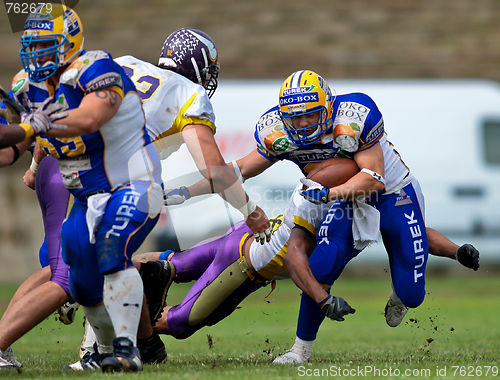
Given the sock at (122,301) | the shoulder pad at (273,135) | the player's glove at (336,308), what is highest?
the shoulder pad at (273,135)

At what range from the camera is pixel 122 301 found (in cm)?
452

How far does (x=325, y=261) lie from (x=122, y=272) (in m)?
1.44

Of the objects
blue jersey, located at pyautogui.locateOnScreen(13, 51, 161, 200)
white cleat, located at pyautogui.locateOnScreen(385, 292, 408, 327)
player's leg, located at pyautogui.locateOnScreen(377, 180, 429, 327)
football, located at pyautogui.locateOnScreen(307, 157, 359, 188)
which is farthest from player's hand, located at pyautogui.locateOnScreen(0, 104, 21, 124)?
white cleat, located at pyautogui.locateOnScreen(385, 292, 408, 327)

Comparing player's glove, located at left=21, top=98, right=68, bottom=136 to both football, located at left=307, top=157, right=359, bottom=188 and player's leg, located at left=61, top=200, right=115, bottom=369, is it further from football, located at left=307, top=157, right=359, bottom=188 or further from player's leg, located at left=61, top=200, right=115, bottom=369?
football, located at left=307, top=157, right=359, bottom=188

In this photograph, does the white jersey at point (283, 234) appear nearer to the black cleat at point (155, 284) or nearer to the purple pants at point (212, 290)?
the purple pants at point (212, 290)

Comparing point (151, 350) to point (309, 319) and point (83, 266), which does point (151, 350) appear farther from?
point (309, 319)

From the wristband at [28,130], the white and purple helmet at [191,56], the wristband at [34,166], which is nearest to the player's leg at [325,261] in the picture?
the white and purple helmet at [191,56]

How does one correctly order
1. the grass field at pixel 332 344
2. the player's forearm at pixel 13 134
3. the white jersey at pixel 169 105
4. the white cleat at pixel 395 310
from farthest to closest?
the white cleat at pixel 395 310 → the white jersey at pixel 169 105 → the grass field at pixel 332 344 → the player's forearm at pixel 13 134

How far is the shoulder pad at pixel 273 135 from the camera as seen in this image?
18.5 ft

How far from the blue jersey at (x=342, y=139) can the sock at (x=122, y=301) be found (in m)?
1.55

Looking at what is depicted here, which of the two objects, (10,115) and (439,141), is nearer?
(10,115)

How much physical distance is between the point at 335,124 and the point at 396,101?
896 cm

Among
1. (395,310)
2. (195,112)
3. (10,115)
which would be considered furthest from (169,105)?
(395,310)

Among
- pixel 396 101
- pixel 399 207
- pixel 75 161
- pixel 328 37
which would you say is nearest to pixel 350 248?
pixel 399 207
